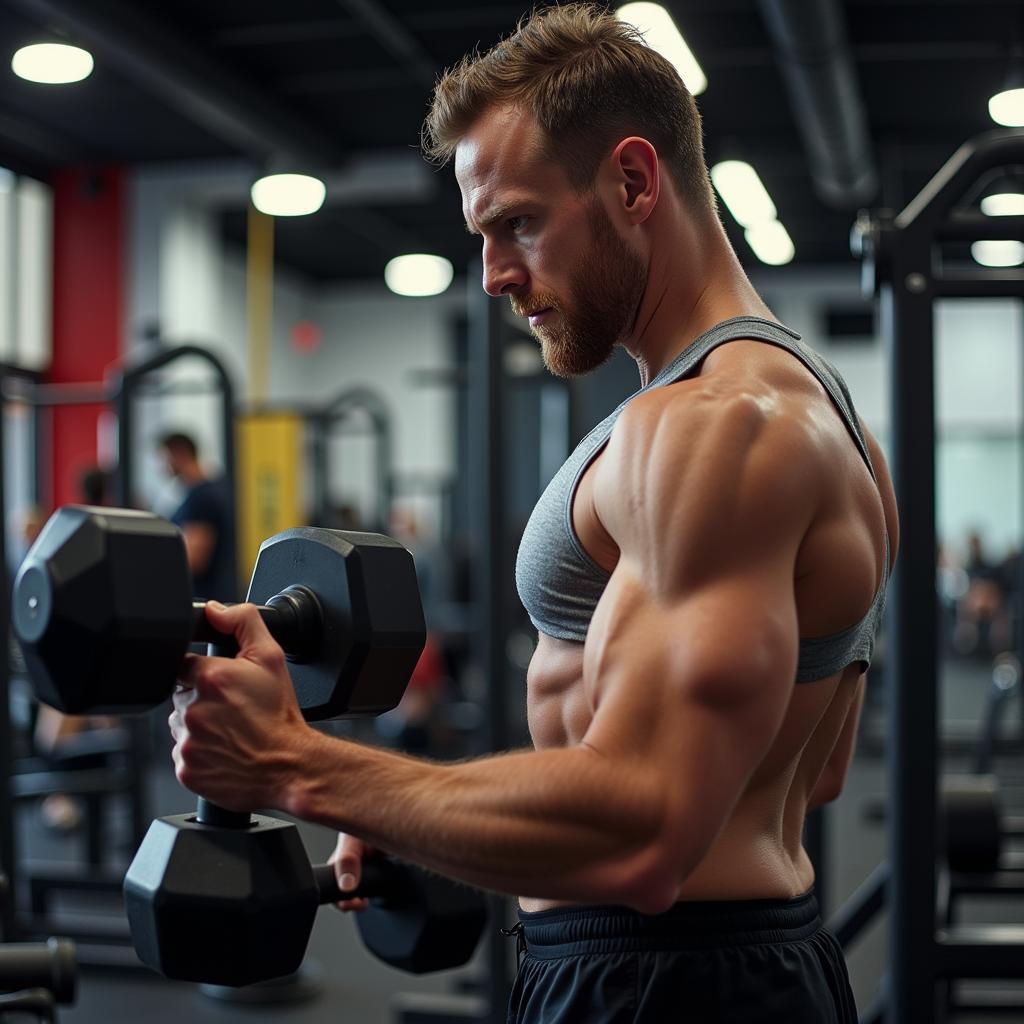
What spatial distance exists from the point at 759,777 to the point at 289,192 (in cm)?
493

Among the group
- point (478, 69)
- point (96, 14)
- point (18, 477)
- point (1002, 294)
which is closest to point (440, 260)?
point (96, 14)

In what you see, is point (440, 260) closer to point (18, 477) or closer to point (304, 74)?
point (304, 74)

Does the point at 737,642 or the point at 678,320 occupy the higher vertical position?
the point at 678,320

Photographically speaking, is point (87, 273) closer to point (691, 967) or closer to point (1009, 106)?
point (1009, 106)

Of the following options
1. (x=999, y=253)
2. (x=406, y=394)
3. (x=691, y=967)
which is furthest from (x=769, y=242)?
(x=691, y=967)

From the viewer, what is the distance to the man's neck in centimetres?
116

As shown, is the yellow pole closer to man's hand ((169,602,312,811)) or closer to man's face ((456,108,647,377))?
man's face ((456,108,647,377))

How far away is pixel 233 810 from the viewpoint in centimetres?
98

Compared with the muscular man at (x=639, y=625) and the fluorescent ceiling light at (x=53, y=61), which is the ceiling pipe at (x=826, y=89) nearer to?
the fluorescent ceiling light at (x=53, y=61)

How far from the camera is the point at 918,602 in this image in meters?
2.02

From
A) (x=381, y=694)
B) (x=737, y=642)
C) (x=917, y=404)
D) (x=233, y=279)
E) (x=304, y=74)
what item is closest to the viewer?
(x=737, y=642)

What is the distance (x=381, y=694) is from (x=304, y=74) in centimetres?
598

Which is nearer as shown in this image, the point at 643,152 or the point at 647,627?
the point at 647,627

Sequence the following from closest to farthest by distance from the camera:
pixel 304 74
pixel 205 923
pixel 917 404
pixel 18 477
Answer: pixel 205 923
pixel 917 404
pixel 304 74
pixel 18 477
